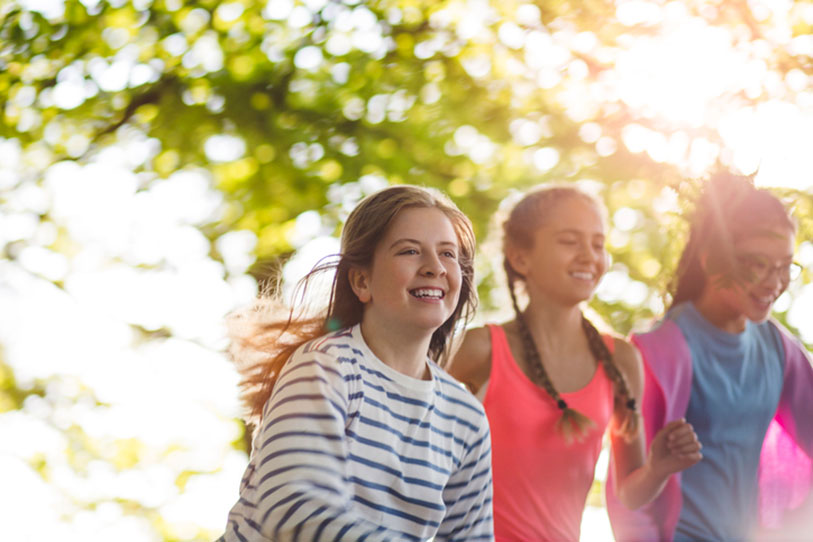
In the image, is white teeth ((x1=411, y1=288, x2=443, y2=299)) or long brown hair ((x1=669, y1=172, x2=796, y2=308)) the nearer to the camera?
white teeth ((x1=411, y1=288, x2=443, y2=299))

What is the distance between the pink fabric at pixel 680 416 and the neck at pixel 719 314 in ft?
0.38

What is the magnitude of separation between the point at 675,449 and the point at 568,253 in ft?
1.86

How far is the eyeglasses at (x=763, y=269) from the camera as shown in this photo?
2303mm

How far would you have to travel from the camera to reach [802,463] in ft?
8.50

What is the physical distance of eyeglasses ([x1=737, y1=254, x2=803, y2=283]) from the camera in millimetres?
2303

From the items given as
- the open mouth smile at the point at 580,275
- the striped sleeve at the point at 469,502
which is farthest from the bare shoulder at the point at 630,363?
the striped sleeve at the point at 469,502

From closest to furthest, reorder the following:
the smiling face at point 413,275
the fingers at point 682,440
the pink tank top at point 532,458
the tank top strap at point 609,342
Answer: the smiling face at point 413,275 < the fingers at point 682,440 < the pink tank top at point 532,458 < the tank top strap at point 609,342

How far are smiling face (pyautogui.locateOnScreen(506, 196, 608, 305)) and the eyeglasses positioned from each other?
1.29ft

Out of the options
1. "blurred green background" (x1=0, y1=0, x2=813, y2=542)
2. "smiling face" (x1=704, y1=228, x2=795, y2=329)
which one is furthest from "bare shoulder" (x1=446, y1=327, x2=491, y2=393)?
"blurred green background" (x1=0, y1=0, x2=813, y2=542)

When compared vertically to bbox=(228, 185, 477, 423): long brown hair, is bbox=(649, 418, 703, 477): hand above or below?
below

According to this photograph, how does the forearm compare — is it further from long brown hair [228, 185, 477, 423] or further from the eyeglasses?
long brown hair [228, 185, 477, 423]

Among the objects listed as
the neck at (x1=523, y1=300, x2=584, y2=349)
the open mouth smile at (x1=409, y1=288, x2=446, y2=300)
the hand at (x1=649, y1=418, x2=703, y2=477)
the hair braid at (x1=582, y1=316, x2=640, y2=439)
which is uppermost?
the open mouth smile at (x1=409, y1=288, x2=446, y2=300)

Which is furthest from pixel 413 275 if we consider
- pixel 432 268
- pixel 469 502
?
pixel 469 502

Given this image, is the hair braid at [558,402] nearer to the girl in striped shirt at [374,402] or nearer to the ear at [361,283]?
the girl in striped shirt at [374,402]
